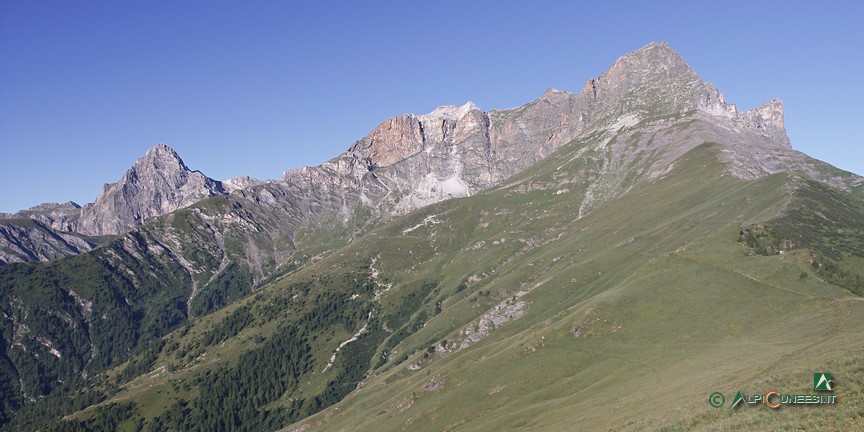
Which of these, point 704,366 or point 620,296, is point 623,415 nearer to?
point 704,366

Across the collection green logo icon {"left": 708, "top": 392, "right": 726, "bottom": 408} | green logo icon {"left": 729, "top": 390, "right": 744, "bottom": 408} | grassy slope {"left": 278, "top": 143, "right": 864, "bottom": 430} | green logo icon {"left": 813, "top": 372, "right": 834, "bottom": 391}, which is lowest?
grassy slope {"left": 278, "top": 143, "right": 864, "bottom": 430}

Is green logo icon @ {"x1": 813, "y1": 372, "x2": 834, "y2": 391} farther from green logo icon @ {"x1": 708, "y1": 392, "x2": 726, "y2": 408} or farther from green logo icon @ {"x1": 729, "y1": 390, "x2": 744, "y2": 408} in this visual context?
green logo icon @ {"x1": 708, "y1": 392, "x2": 726, "y2": 408}

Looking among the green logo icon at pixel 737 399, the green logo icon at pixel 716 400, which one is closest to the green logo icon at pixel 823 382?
the green logo icon at pixel 737 399

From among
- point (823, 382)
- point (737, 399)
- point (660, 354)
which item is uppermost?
point (823, 382)

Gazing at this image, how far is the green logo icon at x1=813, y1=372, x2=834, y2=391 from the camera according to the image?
2088 inches

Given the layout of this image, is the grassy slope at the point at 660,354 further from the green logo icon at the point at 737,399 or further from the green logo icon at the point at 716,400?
the green logo icon at the point at 737,399

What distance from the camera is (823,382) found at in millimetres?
53844

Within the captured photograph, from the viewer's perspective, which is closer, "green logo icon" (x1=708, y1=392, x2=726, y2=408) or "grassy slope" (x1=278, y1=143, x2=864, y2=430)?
"green logo icon" (x1=708, y1=392, x2=726, y2=408)

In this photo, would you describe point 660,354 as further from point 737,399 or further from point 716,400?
point 737,399

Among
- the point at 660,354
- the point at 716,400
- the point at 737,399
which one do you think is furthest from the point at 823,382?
the point at 660,354

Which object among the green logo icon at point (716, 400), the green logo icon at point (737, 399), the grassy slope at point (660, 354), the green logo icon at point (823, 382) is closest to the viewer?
the green logo icon at point (823, 382)

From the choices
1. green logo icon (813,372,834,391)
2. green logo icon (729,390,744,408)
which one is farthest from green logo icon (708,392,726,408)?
green logo icon (813,372,834,391)

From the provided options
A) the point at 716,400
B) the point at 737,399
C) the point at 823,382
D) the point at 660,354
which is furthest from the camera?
the point at 660,354

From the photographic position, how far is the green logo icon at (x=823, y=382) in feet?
174
